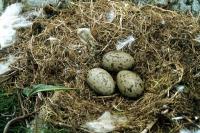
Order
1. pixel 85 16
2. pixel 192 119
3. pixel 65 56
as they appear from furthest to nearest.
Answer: pixel 85 16 < pixel 65 56 < pixel 192 119

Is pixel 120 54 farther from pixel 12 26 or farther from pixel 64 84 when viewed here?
pixel 12 26

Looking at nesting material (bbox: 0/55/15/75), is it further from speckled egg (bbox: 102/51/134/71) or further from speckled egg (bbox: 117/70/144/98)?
speckled egg (bbox: 117/70/144/98)

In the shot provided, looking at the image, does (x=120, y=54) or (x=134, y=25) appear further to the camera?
(x=134, y=25)

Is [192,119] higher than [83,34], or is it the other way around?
[83,34]

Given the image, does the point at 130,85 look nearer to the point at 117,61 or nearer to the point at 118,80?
the point at 118,80


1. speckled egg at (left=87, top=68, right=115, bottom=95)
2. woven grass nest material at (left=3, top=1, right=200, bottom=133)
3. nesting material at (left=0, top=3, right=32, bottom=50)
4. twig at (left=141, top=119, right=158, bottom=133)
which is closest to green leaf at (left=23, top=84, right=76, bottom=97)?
woven grass nest material at (left=3, top=1, right=200, bottom=133)

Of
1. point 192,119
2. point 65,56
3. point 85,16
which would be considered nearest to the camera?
point 192,119

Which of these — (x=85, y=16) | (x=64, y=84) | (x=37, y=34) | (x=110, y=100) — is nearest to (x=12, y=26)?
(x=37, y=34)

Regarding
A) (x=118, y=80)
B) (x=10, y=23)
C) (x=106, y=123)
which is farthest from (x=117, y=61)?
(x=10, y=23)
